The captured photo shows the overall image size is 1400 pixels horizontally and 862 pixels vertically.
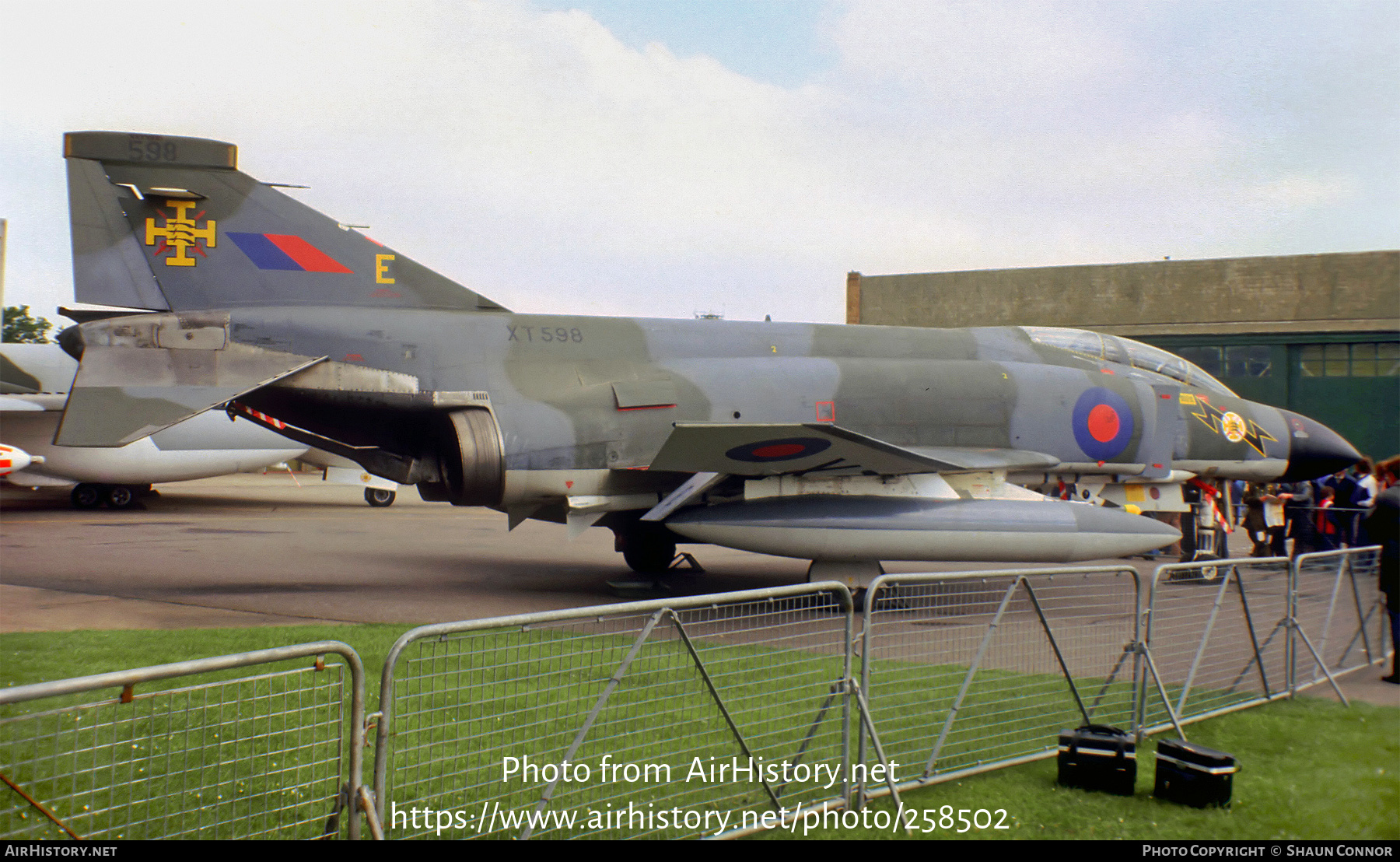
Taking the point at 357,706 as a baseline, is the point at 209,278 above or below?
above

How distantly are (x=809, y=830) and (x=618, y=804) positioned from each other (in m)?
0.81

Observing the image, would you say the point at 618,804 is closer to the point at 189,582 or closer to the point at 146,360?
the point at 146,360

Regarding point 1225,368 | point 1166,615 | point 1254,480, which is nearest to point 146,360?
point 1166,615

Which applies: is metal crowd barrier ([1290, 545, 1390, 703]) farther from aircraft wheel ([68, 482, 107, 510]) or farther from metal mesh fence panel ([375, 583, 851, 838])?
aircraft wheel ([68, 482, 107, 510])

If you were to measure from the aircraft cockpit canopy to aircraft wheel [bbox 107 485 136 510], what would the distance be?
20526 millimetres

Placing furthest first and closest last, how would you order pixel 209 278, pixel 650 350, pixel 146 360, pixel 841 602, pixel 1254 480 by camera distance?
pixel 1254 480, pixel 650 350, pixel 209 278, pixel 146 360, pixel 841 602

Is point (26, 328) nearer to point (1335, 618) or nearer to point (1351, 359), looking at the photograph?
point (1335, 618)

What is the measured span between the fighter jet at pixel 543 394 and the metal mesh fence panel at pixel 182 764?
4.15 meters

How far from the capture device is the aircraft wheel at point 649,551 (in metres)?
12.0

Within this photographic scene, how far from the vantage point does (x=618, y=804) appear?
13.0 feet

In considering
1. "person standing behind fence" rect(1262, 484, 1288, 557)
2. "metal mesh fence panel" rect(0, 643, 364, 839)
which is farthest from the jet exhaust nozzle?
"person standing behind fence" rect(1262, 484, 1288, 557)

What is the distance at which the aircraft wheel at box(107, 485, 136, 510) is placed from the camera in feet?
73.5

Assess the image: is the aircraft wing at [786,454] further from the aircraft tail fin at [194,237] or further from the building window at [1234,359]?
the building window at [1234,359]

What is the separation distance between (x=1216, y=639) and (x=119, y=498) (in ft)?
76.9
